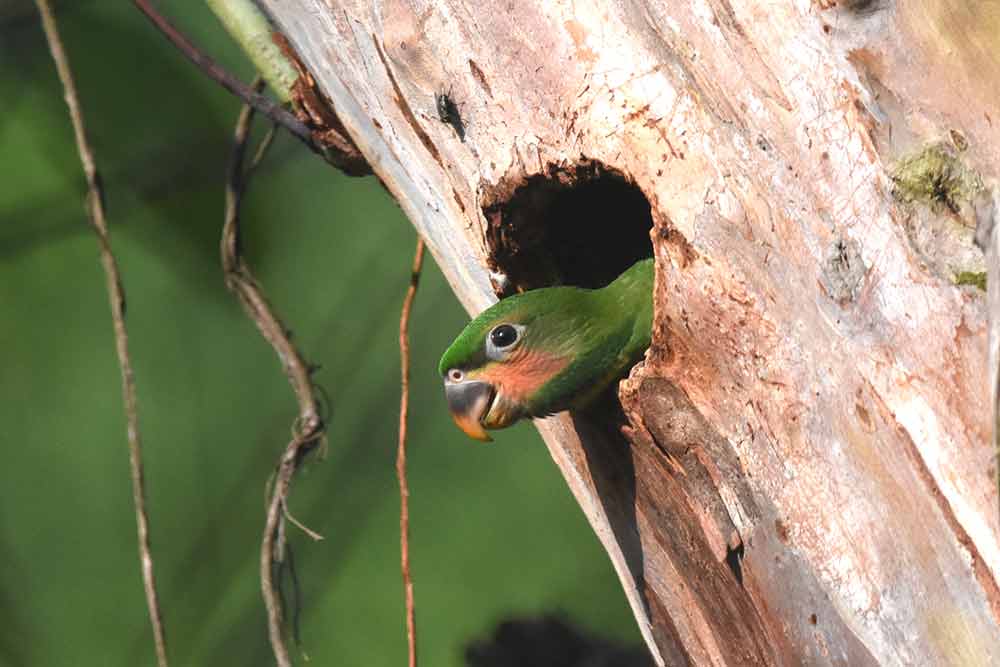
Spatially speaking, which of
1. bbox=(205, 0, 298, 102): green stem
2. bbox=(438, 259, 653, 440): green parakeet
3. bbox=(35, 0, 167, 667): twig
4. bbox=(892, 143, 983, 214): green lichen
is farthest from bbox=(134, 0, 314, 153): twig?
bbox=(892, 143, 983, 214): green lichen

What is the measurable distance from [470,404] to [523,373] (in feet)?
0.38

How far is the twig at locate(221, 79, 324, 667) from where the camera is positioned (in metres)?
2.57

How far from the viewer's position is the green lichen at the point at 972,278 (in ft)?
3.69

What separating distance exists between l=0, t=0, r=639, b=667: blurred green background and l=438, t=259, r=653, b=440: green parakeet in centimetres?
165

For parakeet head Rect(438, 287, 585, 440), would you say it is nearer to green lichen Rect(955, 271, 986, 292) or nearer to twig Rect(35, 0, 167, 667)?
green lichen Rect(955, 271, 986, 292)

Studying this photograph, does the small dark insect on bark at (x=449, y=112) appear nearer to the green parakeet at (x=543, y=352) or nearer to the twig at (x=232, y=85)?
the green parakeet at (x=543, y=352)

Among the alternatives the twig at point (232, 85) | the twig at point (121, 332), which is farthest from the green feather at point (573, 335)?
the twig at point (121, 332)

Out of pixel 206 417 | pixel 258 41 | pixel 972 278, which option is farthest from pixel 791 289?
pixel 206 417

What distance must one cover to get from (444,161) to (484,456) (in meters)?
1.84

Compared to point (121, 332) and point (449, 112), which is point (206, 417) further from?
point (449, 112)

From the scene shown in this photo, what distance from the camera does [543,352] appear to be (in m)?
1.67

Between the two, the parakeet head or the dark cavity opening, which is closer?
the dark cavity opening

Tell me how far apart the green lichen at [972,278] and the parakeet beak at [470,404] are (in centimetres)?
81

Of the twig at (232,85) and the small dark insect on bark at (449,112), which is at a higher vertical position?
the twig at (232,85)
